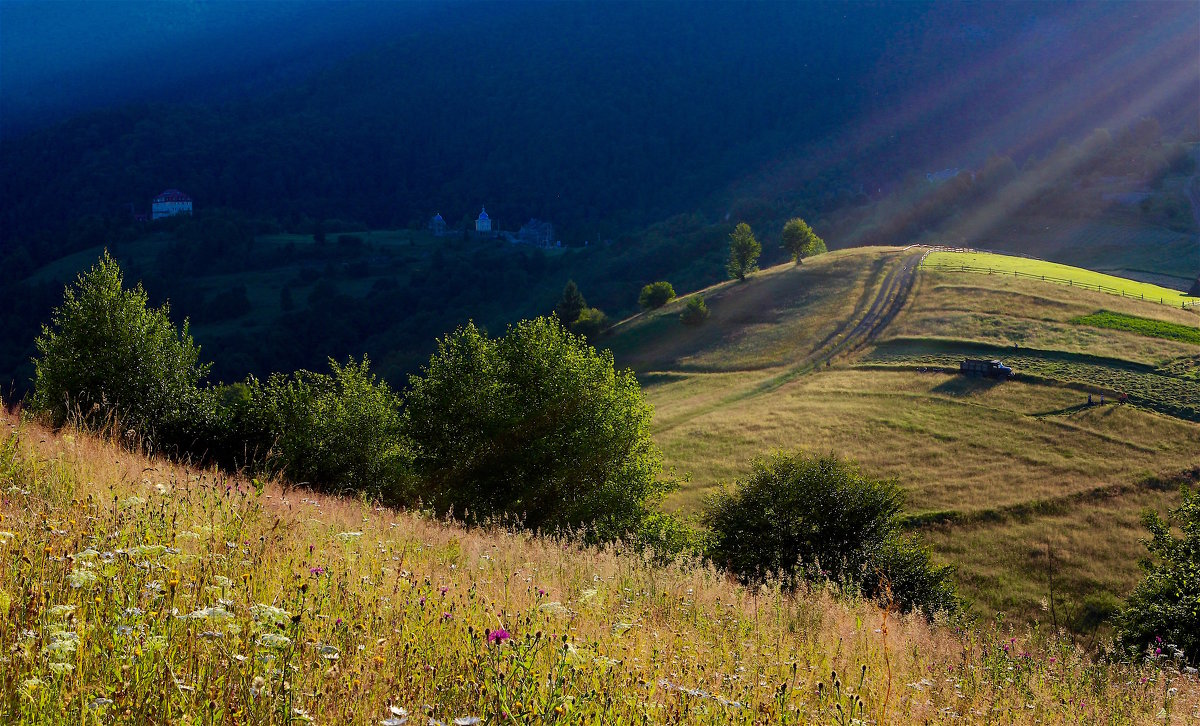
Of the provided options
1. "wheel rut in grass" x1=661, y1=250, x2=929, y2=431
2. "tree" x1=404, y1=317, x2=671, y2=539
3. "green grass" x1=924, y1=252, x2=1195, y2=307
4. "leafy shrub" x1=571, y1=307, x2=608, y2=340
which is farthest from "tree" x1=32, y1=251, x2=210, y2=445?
"green grass" x1=924, y1=252, x2=1195, y2=307

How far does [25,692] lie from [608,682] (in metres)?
2.76

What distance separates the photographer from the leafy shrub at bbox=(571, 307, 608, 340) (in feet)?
313

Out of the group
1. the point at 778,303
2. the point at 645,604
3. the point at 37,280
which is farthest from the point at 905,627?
the point at 37,280

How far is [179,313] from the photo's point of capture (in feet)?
497

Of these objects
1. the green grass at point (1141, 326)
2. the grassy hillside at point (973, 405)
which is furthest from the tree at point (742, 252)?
the green grass at point (1141, 326)

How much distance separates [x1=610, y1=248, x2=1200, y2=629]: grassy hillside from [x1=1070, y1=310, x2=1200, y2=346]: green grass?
1.79ft

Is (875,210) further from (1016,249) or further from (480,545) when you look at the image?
(480,545)

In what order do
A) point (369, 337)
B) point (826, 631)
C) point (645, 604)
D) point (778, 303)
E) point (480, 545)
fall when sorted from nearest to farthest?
1. point (645, 604)
2. point (826, 631)
3. point (480, 545)
4. point (778, 303)
5. point (369, 337)

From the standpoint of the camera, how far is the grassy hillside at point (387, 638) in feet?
11.8

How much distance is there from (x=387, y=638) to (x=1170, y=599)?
2652 cm

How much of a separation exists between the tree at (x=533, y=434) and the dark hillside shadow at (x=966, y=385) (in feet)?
102

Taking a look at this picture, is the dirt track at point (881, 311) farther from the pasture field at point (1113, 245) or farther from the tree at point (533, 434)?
the pasture field at point (1113, 245)

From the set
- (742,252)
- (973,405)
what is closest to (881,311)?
(973,405)

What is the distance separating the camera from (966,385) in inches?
2247
